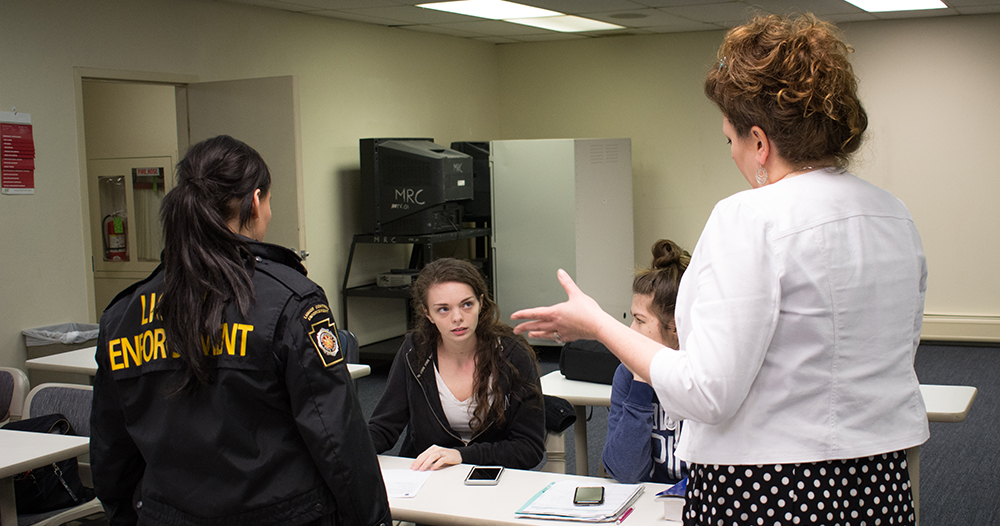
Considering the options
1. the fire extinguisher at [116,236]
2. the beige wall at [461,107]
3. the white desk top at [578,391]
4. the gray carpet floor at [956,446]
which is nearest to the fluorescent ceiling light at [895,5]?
the beige wall at [461,107]

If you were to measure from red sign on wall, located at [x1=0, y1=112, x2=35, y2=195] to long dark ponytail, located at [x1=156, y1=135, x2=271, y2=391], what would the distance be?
342 centimetres

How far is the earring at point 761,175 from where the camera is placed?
109 centimetres

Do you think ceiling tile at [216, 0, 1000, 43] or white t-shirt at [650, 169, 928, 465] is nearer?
white t-shirt at [650, 169, 928, 465]

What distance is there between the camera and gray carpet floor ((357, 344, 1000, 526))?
3449mm

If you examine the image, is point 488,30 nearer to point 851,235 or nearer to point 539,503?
point 539,503

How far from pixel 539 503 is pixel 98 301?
230 inches

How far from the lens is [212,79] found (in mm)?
5340

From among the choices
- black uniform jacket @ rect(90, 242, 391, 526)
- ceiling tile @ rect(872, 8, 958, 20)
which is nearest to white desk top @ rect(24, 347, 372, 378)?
black uniform jacket @ rect(90, 242, 391, 526)

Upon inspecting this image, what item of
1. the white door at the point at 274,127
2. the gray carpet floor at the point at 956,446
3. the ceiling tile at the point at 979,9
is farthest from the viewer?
the ceiling tile at the point at 979,9

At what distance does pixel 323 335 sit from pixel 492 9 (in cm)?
488

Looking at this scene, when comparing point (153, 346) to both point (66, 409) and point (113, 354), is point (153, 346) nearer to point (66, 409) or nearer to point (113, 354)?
point (113, 354)

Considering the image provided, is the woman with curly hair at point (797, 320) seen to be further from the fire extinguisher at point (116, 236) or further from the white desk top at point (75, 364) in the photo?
the fire extinguisher at point (116, 236)

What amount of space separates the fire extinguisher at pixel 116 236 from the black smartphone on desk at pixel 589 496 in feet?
18.4

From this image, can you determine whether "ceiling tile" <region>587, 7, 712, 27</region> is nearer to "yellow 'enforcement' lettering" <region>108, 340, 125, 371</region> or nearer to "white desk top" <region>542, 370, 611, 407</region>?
"white desk top" <region>542, 370, 611, 407</region>
